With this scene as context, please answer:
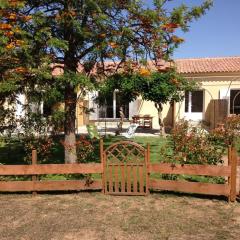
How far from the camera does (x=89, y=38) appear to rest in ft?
28.1

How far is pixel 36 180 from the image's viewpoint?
8.06m

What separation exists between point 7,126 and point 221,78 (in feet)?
49.9

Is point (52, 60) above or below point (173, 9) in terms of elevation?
below

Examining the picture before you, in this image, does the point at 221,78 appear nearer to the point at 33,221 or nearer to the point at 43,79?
the point at 43,79

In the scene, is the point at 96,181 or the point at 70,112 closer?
the point at 96,181

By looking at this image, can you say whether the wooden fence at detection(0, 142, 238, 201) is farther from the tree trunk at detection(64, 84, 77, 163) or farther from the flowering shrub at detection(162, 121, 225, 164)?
the tree trunk at detection(64, 84, 77, 163)

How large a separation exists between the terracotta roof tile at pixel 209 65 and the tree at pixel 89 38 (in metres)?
14.3

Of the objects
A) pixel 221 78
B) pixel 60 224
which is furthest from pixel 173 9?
pixel 221 78

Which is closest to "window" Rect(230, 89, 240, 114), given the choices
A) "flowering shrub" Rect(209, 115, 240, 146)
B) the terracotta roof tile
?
the terracotta roof tile

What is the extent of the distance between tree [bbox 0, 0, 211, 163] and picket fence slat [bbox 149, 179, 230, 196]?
2375mm

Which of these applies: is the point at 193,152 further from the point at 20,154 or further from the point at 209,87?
the point at 209,87

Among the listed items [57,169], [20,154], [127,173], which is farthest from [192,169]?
[20,154]

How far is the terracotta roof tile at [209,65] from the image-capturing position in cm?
2300

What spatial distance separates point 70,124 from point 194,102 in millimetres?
15051
